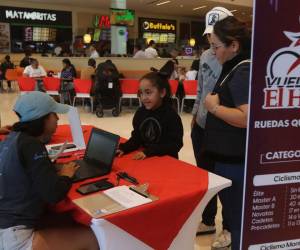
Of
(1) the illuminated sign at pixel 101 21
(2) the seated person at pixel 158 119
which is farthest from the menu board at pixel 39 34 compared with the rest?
(2) the seated person at pixel 158 119

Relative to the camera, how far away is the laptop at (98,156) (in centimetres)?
207

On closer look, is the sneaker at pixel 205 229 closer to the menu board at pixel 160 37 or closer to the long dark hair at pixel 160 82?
the long dark hair at pixel 160 82

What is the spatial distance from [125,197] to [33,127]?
55 cm

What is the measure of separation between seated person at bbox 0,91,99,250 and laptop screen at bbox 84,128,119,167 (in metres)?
0.34

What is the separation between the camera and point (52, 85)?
8391 mm

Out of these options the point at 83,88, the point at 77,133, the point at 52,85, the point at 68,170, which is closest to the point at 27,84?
the point at 52,85

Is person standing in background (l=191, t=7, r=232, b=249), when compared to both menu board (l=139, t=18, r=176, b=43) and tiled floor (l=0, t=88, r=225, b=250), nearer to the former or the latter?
tiled floor (l=0, t=88, r=225, b=250)

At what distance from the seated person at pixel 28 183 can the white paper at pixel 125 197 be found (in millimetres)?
211

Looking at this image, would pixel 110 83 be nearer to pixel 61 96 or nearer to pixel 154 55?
pixel 61 96

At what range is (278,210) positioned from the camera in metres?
1.42

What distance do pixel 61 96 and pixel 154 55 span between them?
11.5 feet

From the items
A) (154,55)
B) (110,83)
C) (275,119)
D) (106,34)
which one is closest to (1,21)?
(106,34)

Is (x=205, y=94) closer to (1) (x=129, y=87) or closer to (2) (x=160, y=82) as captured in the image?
(2) (x=160, y=82)

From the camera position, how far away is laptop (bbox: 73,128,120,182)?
6.79ft
